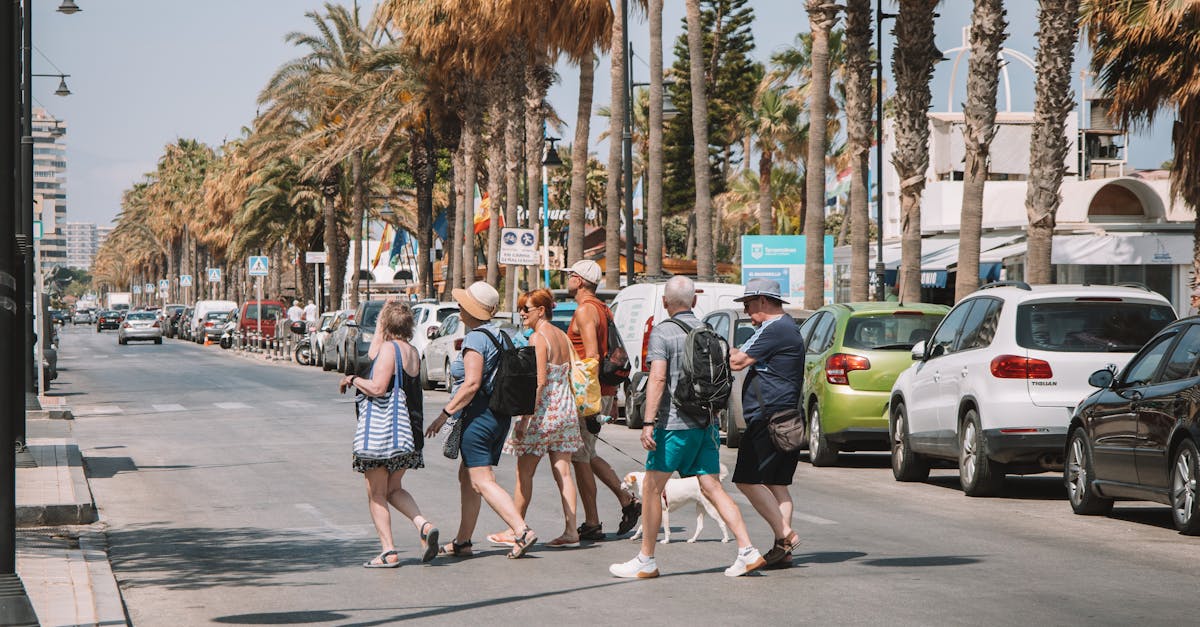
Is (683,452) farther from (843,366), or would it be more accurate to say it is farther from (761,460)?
(843,366)

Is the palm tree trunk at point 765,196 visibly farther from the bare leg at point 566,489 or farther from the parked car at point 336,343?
the bare leg at point 566,489

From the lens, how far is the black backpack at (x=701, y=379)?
30.8ft

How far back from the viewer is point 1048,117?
21828 millimetres

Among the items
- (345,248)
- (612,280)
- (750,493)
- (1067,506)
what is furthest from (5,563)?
(345,248)

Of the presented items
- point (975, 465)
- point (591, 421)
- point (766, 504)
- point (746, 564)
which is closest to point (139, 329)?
point (975, 465)

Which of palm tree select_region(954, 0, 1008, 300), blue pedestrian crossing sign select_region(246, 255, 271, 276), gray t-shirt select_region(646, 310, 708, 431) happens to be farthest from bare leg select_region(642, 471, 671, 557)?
blue pedestrian crossing sign select_region(246, 255, 271, 276)

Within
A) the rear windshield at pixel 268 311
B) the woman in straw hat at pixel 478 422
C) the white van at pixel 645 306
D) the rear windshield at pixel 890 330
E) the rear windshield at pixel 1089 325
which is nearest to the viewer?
the woman in straw hat at pixel 478 422

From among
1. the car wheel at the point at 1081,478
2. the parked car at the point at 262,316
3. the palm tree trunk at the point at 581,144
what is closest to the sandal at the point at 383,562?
the car wheel at the point at 1081,478

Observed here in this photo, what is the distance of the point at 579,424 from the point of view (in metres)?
11.4

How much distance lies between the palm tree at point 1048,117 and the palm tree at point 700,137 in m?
12.8

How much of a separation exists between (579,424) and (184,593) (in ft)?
10.7

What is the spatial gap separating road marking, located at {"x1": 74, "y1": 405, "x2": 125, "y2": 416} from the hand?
19.4 metres

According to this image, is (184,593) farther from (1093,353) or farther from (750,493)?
(1093,353)

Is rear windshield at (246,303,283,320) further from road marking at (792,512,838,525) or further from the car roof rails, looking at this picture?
road marking at (792,512,838,525)
